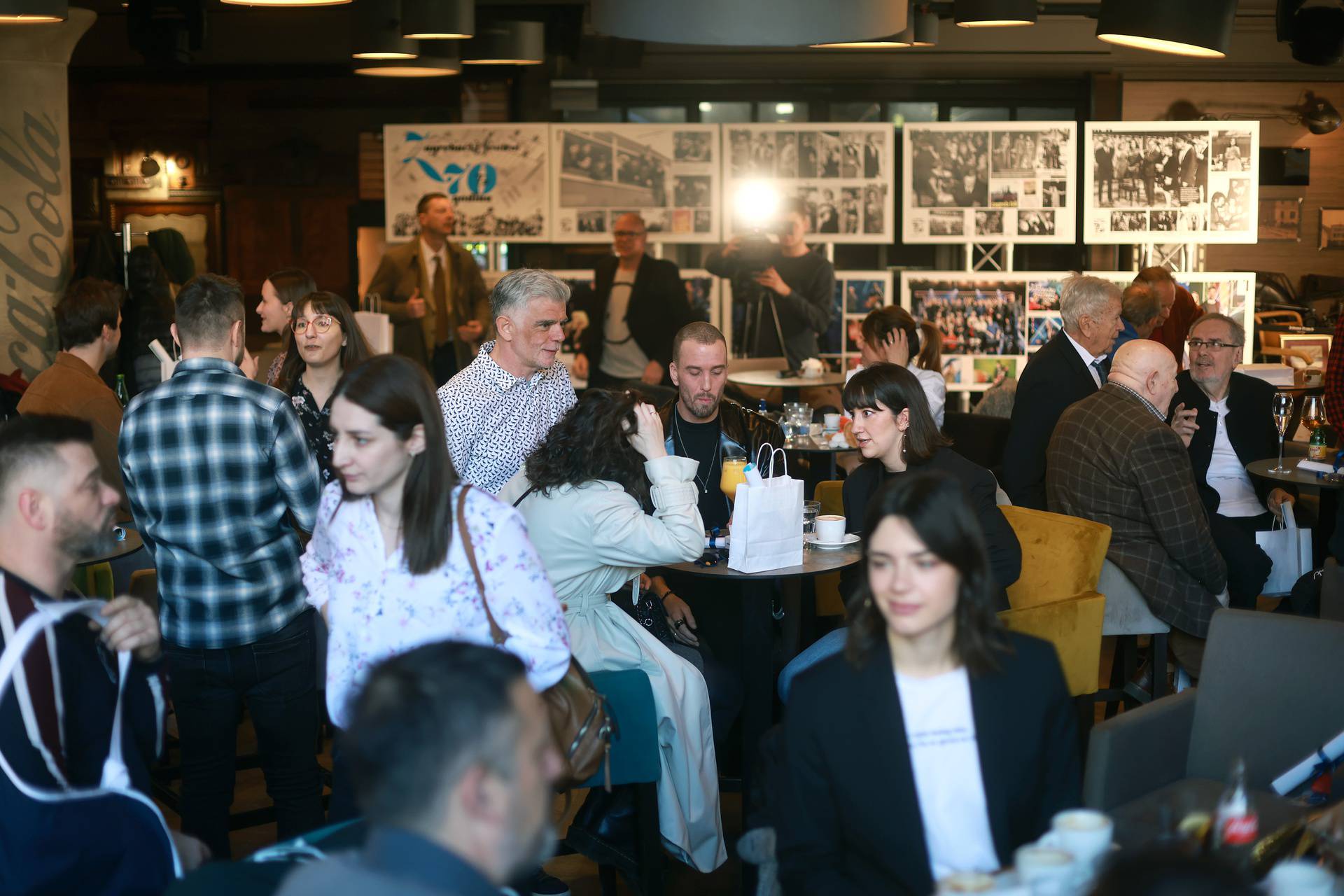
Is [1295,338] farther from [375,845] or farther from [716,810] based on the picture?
[375,845]

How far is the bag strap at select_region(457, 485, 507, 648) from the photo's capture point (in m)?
2.32

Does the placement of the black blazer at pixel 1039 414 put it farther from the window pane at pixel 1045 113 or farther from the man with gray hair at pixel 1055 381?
the window pane at pixel 1045 113

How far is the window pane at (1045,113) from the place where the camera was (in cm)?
1049

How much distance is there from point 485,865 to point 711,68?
950 centimetres

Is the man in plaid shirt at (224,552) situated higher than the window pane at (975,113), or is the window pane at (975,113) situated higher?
the window pane at (975,113)

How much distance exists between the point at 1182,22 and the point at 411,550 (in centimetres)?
364

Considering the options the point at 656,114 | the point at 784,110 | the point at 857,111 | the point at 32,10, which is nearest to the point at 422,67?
the point at 656,114

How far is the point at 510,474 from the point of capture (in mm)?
3822

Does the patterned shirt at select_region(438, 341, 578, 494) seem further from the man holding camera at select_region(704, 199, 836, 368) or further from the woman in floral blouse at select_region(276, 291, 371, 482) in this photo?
the man holding camera at select_region(704, 199, 836, 368)

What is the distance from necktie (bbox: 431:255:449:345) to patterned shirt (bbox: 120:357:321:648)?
488 cm

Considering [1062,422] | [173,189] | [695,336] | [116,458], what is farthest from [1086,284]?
[173,189]

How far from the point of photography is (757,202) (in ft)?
30.4

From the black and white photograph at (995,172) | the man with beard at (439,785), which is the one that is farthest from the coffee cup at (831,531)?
the black and white photograph at (995,172)

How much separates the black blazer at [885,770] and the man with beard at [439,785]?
685 mm
